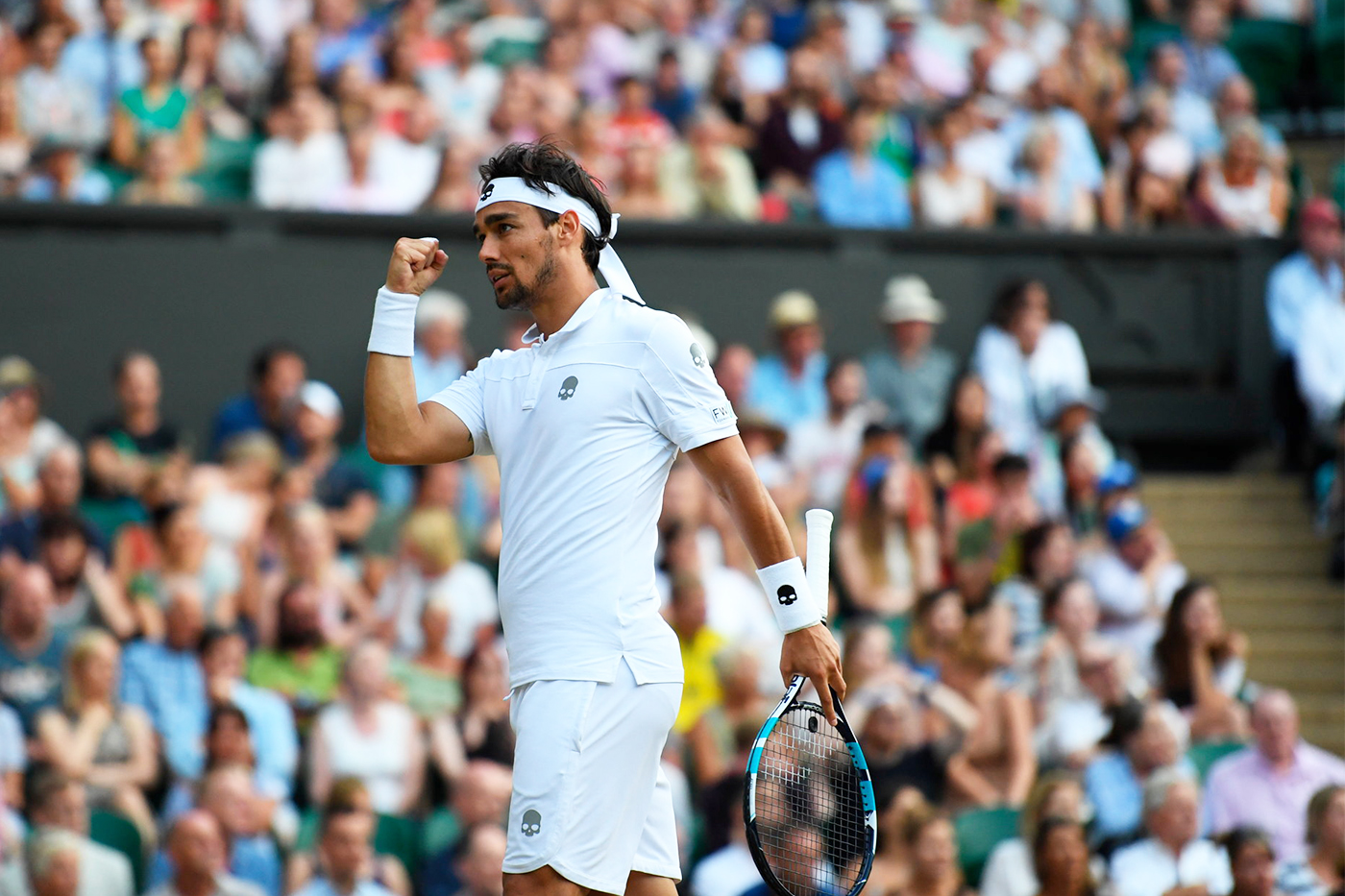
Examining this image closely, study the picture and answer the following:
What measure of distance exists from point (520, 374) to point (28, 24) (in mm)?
8013

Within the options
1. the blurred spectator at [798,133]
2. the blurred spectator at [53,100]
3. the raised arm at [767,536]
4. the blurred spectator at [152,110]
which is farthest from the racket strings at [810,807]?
the blurred spectator at [798,133]

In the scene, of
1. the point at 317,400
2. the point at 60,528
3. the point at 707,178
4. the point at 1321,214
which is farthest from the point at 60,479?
the point at 1321,214

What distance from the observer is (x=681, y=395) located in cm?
402

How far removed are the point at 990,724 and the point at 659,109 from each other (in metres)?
5.14

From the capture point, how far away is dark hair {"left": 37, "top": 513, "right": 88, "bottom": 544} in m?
8.27

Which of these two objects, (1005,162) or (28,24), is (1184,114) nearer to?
(1005,162)

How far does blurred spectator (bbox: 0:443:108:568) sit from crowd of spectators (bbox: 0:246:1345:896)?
2cm

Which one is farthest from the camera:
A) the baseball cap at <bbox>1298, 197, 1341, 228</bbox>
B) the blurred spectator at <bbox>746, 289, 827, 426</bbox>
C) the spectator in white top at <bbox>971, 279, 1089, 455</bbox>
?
the baseball cap at <bbox>1298, 197, 1341, 228</bbox>

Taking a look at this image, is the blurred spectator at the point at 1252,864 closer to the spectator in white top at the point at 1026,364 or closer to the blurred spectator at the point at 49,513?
the spectator in white top at the point at 1026,364

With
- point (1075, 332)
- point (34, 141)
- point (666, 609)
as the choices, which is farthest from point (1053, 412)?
point (34, 141)

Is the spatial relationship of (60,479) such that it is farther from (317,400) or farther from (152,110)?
(152,110)

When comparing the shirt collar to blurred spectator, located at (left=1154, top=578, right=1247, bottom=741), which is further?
blurred spectator, located at (left=1154, top=578, right=1247, bottom=741)

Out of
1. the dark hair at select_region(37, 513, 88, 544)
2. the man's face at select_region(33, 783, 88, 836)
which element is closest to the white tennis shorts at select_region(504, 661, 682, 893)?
the man's face at select_region(33, 783, 88, 836)

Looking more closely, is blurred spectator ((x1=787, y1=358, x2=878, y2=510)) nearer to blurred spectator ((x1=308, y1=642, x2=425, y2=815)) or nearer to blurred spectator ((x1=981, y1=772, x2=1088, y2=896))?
blurred spectator ((x1=981, y1=772, x2=1088, y2=896))
